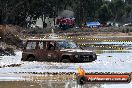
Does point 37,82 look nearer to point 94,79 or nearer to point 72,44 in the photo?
point 94,79

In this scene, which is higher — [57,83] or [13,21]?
[57,83]

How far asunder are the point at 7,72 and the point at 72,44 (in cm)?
714

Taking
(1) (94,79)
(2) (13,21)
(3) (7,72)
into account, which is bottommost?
(2) (13,21)

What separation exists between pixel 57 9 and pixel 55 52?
94.6 m

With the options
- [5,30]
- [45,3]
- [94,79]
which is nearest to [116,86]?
[94,79]

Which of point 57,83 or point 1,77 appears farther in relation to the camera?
point 1,77

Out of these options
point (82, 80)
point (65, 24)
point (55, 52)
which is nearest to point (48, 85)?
point (82, 80)

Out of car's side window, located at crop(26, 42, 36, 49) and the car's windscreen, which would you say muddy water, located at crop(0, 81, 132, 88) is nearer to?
the car's windscreen

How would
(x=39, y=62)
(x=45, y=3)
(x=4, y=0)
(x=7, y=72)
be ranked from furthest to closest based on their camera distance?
(x=45, y=3)
(x=4, y=0)
(x=39, y=62)
(x=7, y=72)

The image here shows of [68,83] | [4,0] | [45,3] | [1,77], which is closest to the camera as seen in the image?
[68,83]

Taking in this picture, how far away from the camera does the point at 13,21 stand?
95.1 m

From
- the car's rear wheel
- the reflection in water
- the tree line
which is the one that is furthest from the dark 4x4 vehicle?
the tree line

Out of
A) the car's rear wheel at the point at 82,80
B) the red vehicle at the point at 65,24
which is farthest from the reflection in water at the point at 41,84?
the red vehicle at the point at 65,24

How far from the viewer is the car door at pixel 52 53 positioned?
2977 centimetres
